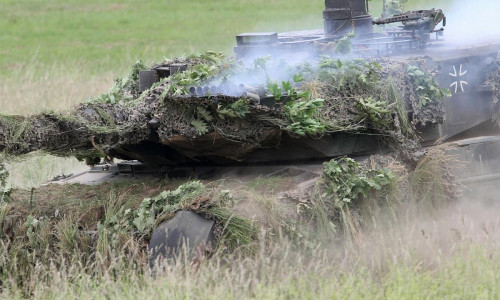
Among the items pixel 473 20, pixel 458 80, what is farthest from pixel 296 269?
pixel 473 20

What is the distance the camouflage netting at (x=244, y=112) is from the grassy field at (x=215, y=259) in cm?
34

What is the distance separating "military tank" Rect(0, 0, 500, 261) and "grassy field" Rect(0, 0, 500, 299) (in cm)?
35

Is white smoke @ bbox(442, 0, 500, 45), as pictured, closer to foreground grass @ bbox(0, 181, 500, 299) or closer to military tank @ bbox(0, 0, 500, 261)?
military tank @ bbox(0, 0, 500, 261)

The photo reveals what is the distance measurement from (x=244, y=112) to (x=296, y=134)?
53cm

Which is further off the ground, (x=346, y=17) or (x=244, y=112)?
(x=346, y=17)

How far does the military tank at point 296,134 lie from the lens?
7.23m

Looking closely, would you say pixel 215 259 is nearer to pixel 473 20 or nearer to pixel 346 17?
pixel 346 17

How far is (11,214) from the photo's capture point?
7723 mm

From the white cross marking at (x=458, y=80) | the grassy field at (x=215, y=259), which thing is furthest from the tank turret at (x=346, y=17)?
the grassy field at (x=215, y=259)

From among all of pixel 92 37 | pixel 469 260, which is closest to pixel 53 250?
pixel 469 260

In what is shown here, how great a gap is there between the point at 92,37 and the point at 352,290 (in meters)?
21.0

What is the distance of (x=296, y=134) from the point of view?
7492mm

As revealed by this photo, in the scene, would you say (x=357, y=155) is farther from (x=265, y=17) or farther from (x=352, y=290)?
(x=265, y=17)

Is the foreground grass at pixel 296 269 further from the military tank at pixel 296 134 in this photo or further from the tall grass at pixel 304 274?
the military tank at pixel 296 134
